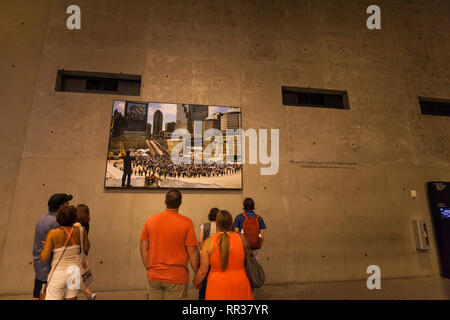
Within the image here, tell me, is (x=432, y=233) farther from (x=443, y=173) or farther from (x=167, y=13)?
(x=167, y=13)

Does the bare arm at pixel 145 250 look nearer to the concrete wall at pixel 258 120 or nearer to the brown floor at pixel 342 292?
the brown floor at pixel 342 292

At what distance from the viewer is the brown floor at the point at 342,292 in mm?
4035

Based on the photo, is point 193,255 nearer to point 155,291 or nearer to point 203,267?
point 203,267

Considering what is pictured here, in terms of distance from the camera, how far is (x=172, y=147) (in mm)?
5012

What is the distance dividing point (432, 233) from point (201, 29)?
7.25m

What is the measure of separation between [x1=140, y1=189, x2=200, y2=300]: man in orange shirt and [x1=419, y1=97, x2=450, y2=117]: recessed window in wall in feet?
24.1

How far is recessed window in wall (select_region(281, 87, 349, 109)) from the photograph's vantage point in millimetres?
5945

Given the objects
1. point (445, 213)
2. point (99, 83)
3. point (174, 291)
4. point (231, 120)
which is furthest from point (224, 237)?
point (445, 213)

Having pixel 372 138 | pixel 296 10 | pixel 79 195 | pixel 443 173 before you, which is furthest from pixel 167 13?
pixel 443 173

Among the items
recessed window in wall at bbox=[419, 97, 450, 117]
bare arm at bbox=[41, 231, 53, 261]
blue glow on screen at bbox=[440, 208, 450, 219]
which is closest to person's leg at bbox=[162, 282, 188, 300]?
bare arm at bbox=[41, 231, 53, 261]

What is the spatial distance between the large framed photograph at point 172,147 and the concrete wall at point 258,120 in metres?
0.23

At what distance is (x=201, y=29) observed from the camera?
5.73 meters

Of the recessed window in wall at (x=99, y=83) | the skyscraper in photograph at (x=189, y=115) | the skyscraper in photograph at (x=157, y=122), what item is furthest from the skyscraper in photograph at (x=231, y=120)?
the recessed window in wall at (x=99, y=83)

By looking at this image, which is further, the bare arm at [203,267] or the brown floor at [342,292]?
the brown floor at [342,292]
